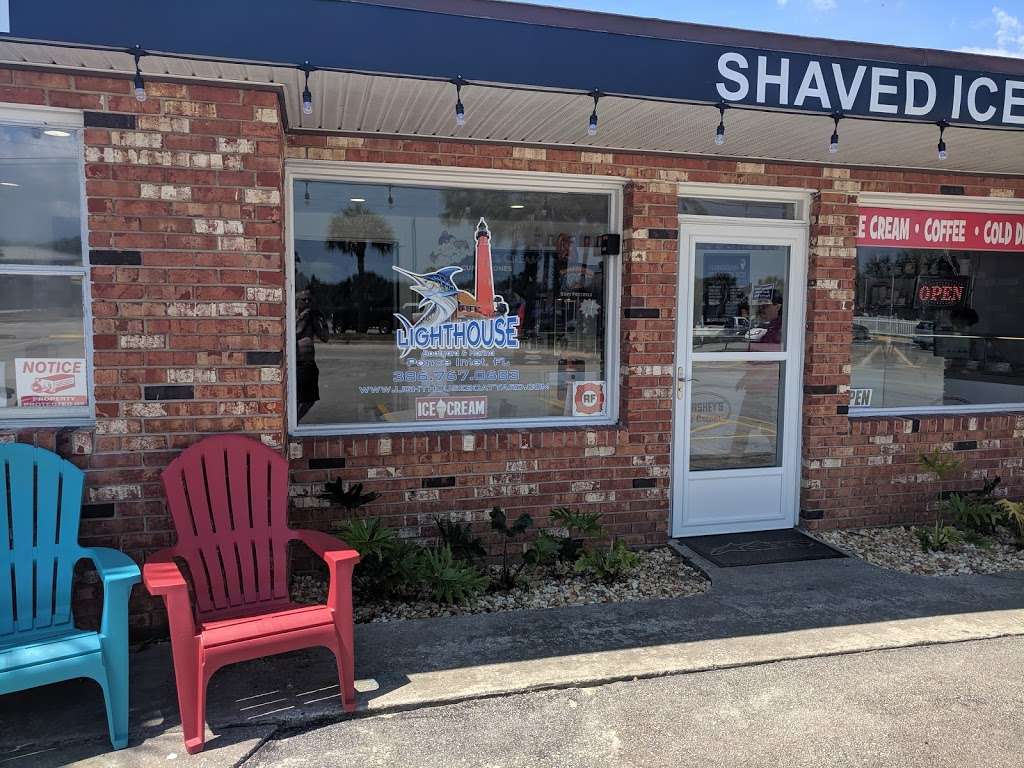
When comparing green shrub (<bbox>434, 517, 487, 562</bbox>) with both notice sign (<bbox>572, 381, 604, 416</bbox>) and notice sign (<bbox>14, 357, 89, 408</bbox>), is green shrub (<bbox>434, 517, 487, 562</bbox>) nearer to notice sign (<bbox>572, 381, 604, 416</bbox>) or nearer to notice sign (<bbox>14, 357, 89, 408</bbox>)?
notice sign (<bbox>572, 381, 604, 416</bbox>)

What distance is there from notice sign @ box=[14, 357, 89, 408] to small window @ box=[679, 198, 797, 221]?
12.8ft

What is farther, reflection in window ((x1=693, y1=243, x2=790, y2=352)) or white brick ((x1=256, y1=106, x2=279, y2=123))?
reflection in window ((x1=693, y1=243, x2=790, y2=352))

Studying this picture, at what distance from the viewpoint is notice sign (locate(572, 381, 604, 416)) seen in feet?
17.3

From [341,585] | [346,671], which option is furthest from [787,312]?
[346,671]

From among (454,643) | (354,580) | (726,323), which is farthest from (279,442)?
(726,323)

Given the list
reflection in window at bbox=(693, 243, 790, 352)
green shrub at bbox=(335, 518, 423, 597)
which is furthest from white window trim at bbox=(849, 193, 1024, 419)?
green shrub at bbox=(335, 518, 423, 597)

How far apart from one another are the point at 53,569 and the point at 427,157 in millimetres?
3053

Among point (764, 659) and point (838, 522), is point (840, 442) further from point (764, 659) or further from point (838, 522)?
point (764, 659)

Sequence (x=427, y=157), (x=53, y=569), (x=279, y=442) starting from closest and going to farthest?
(x=53, y=569), (x=279, y=442), (x=427, y=157)

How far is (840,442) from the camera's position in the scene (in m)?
5.66

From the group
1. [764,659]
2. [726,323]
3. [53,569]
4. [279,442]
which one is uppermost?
[726,323]

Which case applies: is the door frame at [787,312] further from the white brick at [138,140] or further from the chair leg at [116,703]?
the chair leg at [116,703]

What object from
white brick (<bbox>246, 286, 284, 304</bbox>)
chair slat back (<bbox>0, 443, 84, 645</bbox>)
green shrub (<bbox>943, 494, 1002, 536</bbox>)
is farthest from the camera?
green shrub (<bbox>943, 494, 1002, 536</bbox>)

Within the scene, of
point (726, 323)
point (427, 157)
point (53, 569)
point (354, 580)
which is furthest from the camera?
point (726, 323)
